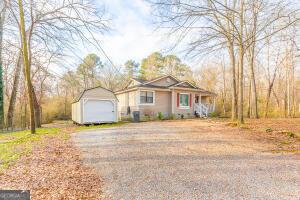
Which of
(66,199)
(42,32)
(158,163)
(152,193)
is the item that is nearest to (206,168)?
(158,163)

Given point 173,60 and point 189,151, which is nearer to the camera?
point 189,151

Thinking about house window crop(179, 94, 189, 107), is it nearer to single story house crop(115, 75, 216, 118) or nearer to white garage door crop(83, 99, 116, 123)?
single story house crop(115, 75, 216, 118)

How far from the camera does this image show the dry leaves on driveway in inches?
118

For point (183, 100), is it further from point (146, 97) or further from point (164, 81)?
point (146, 97)

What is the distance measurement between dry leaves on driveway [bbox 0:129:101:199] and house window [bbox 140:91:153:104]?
11.1 meters

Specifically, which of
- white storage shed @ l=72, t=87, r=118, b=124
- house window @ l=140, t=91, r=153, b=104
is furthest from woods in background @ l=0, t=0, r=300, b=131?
house window @ l=140, t=91, r=153, b=104

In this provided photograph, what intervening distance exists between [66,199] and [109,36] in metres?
5.64

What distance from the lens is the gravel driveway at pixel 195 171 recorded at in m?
2.92

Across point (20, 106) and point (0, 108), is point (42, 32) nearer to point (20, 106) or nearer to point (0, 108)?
point (0, 108)

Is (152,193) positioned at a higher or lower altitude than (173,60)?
lower

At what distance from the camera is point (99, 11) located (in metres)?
6.56

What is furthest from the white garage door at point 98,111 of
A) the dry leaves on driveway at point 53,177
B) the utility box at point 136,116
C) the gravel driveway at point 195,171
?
the dry leaves on driveway at point 53,177

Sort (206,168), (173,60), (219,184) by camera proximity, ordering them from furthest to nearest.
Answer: (173,60), (206,168), (219,184)

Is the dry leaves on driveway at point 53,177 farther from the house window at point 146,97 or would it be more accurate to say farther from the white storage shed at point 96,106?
the house window at point 146,97
